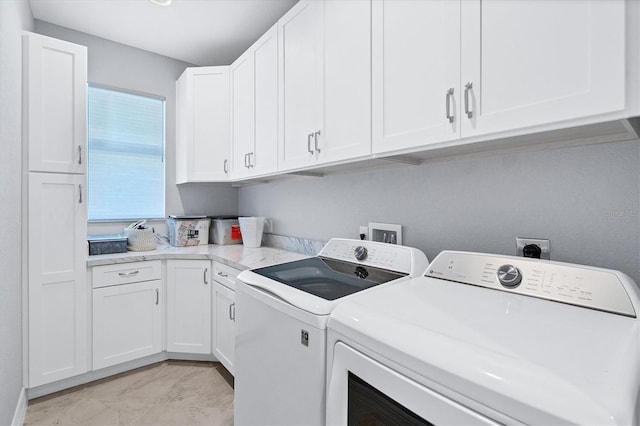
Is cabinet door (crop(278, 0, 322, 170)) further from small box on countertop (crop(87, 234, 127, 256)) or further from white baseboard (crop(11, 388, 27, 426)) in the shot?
white baseboard (crop(11, 388, 27, 426))

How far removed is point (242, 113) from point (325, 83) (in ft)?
3.51

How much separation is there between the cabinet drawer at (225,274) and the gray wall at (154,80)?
1.07m

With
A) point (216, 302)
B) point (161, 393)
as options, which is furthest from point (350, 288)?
point (161, 393)

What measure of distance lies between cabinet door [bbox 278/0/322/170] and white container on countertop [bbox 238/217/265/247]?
0.80 meters

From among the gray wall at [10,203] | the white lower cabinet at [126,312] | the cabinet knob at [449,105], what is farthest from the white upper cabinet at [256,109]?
the gray wall at [10,203]

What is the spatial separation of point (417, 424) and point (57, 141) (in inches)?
101

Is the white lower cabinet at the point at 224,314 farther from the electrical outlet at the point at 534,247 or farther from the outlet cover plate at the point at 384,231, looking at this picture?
the electrical outlet at the point at 534,247

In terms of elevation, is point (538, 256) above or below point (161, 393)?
above

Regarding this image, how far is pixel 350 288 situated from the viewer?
118cm

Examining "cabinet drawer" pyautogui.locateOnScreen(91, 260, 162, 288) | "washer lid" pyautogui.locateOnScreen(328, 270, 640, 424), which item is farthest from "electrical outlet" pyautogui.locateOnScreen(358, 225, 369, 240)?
"cabinet drawer" pyautogui.locateOnScreen(91, 260, 162, 288)

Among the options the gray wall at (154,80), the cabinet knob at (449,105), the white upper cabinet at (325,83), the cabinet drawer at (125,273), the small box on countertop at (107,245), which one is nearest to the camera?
the cabinet knob at (449,105)

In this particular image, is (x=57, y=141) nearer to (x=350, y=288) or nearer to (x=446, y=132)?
(x=350, y=288)

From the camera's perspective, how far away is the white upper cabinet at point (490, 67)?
812 millimetres

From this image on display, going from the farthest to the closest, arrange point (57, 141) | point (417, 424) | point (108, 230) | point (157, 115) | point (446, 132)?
point (157, 115) → point (108, 230) → point (57, 141) → point (446, 132) → point (417, 424)
